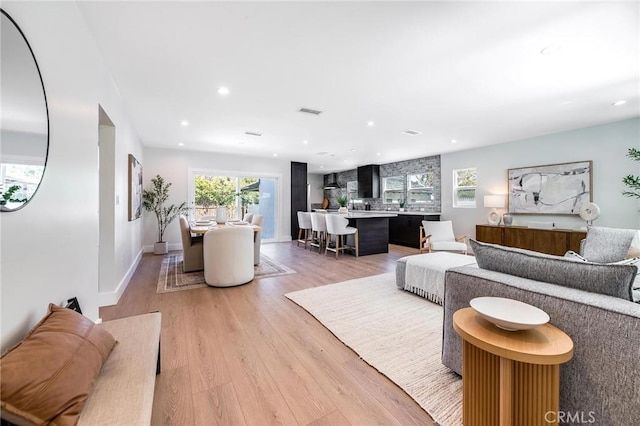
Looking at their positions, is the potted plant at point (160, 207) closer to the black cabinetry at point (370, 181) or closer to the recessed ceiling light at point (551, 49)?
the black cabinetry at point (370, 181)

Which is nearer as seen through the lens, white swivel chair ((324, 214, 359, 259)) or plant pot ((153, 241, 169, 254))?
white swivel chair ((324, 214, 359, 259))

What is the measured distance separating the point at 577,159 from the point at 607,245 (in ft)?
8.98

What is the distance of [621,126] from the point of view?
4090 mm

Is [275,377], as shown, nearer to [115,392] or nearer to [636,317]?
[115,392]

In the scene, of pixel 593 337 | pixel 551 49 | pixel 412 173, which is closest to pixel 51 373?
pixel 593 337

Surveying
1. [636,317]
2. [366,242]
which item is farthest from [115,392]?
[366,242]

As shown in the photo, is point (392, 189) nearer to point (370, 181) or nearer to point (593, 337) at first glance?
point (370, 181)

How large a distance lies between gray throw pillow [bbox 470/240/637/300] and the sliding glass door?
5994mm

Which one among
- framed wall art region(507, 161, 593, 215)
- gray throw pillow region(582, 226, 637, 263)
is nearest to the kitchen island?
framed wall art region(507, 161, 593, 215)

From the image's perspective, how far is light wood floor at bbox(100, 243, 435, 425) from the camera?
1451mm

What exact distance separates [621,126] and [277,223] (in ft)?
24.3

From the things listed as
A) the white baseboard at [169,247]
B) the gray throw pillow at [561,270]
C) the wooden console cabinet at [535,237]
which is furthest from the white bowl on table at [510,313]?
the white baseboard at [169,247]

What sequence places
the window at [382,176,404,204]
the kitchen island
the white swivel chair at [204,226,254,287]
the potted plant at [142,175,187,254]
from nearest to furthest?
the white swivel chair at [204,226,254,287] → the kitchen island → the potted plant at [142,175,187,254] → the window at [382,176,404,204]

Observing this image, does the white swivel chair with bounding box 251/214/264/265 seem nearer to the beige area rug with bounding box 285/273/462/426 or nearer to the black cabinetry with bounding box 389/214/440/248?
the beige area rug with bounding box 285/273/462/426
